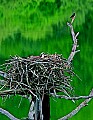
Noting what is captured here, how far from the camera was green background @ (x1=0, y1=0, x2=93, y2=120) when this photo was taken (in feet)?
35.2

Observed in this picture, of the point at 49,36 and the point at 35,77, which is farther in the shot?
the point at 49,36

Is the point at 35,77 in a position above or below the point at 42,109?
above

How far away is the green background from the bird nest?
6.07 metres

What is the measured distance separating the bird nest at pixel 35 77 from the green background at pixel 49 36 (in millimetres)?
6073

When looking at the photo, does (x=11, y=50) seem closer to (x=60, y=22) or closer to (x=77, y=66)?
(x=77, y=66)

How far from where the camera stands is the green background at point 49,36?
35.2ft

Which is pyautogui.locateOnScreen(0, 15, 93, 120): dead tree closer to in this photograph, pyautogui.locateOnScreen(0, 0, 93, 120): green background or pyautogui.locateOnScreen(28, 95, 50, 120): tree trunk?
pyautogui.locateOnScreen(28, 95, 50, 120): tree trunk

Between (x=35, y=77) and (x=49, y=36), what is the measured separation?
16.9 metres

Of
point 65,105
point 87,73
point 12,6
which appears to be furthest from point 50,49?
point 12,6

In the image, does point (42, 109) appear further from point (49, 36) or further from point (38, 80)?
point (49, 36)

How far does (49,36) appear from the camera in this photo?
1997 centimetres

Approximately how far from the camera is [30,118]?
11.5 feet

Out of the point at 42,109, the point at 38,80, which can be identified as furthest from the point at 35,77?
the point at 42,109

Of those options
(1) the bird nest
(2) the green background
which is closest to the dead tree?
(1) the bird nest
